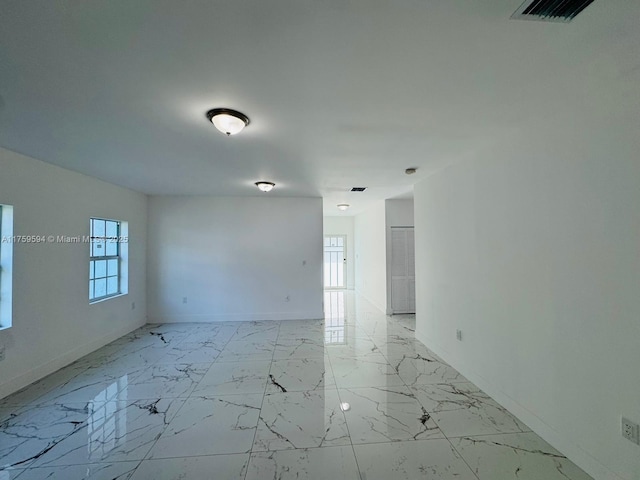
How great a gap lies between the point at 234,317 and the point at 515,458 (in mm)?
4762

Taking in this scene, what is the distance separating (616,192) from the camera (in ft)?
5.43

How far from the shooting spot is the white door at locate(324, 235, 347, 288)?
9.74 meters

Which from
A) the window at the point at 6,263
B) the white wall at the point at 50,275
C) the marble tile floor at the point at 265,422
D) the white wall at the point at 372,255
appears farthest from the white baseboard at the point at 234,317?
the window at the point at 6,263

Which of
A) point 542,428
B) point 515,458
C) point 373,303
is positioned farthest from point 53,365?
point 373,303

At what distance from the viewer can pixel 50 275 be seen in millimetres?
3326

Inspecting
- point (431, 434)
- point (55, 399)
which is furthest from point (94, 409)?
point (431, 434)

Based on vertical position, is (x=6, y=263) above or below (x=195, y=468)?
above

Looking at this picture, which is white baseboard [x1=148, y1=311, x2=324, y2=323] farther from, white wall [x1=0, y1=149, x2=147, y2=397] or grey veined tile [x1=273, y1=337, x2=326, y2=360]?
grey veined tile [x1=273, y1=337, x2=326, y2=360]

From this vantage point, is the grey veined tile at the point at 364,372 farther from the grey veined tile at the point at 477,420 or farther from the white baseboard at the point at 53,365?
the white baseboard at the point at 53,365

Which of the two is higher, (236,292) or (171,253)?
(171,253)

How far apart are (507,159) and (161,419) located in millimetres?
3764

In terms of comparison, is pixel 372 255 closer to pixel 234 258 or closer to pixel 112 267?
pixel 234 258

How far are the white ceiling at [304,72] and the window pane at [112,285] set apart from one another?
8.17ft

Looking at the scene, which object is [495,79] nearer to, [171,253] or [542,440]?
[542,440]
